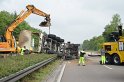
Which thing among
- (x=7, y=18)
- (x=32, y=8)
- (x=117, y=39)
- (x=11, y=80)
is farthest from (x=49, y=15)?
(x=7, y=18)

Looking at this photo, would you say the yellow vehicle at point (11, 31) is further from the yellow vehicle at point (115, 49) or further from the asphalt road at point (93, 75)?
the asphalt road at point (93, 75)

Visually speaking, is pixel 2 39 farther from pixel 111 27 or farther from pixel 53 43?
pixel 111 27

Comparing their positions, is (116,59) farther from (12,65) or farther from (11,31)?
(12,65)

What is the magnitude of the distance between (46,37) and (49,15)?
279 centimetres

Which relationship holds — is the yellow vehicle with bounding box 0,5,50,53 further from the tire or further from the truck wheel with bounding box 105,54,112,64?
the tire

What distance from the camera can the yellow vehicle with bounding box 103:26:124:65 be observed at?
34.7 m

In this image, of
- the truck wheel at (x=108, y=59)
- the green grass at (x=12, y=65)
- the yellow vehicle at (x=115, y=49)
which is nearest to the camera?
the green grass at (x=12, y=65)

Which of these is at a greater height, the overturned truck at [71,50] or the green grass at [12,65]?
the overturned truck at [71,50]

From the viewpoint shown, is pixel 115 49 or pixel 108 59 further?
pixel 108 59

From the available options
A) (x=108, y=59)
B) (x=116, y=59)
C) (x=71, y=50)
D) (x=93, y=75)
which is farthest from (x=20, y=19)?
(x=93, y=75)

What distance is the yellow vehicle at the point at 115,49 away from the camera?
3466 centimetres

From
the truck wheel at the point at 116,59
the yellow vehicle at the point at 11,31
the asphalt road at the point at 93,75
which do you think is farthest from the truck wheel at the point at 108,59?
the asphalt road at the point at 93,75

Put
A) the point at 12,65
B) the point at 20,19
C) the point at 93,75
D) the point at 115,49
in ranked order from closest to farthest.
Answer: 1. the point at 12,65
2. the point at 93,75
3. the point at 115,49
4. the point at 20,19

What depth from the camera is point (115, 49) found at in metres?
35.6
